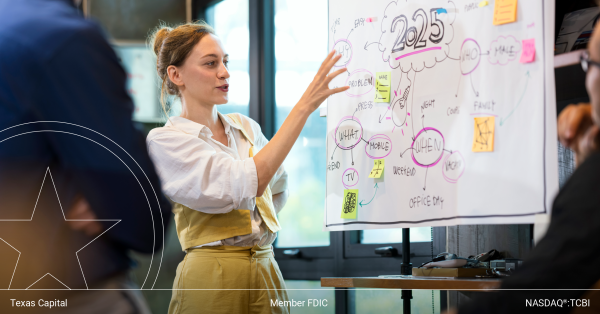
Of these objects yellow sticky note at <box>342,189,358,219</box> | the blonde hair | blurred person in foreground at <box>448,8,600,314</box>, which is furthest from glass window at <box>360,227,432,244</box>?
blurred person in foreground at <box>448,8,600,314</box>

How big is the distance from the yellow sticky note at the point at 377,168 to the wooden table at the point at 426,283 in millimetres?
355

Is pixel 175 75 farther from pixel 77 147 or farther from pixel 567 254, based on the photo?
pixel 567 254

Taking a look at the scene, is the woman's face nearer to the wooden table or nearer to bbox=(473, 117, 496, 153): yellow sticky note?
the wooden table

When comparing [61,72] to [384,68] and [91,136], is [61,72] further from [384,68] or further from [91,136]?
[384,68]

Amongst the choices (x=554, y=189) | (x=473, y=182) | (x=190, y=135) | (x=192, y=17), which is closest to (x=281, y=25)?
(x=192, y=17)

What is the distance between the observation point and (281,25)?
3.03 metres

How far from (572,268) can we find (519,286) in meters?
0.09

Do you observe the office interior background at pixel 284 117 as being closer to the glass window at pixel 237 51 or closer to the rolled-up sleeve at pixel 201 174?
the glass window at pixel 237 51

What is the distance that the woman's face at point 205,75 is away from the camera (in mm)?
1824

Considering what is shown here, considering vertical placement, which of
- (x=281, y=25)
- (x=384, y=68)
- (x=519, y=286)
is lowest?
(x=519, y=286)

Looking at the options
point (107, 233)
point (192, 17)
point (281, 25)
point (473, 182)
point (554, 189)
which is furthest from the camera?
point (192, 17)

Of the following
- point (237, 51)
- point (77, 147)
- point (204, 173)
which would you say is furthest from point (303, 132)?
point (77, 147)

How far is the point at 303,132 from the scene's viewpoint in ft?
9.24

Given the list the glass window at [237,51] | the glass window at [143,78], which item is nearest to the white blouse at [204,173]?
the glass window at [237,51]
